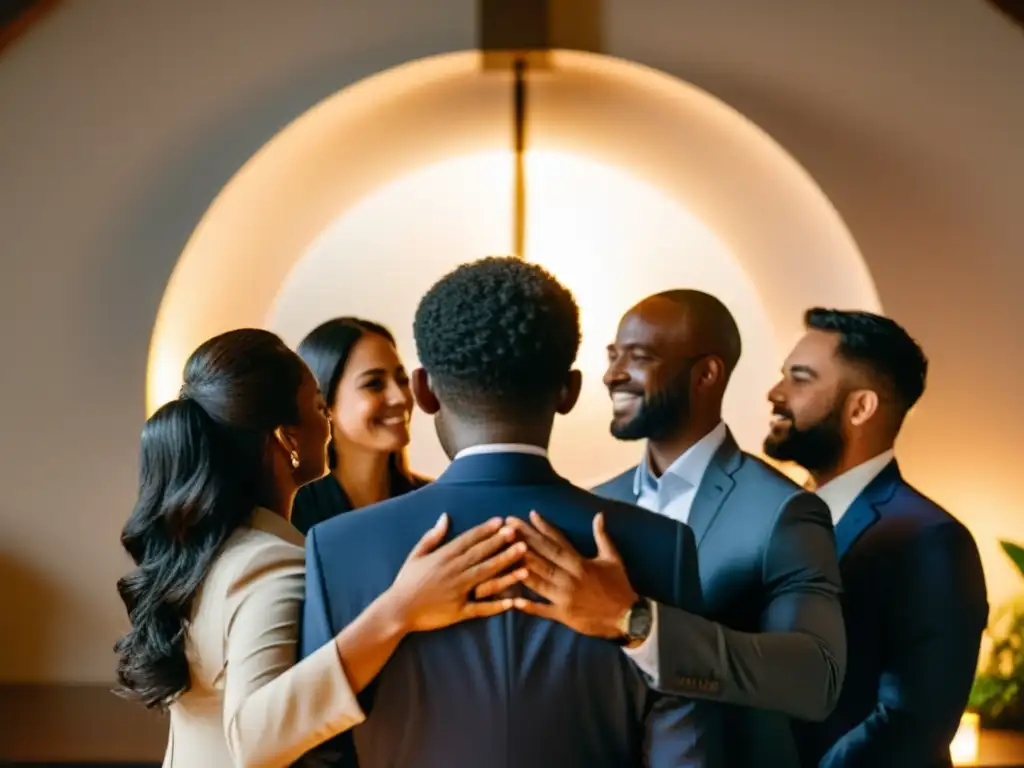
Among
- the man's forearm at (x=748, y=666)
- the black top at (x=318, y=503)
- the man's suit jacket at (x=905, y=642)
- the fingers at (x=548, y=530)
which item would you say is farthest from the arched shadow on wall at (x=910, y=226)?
the fingers at (x=548, y=530)

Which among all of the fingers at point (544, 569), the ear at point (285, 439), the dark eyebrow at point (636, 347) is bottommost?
the fingers at point (544, 569)

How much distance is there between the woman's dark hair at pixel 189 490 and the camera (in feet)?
5.06

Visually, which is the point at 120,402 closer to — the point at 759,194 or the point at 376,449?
the point at 376,449

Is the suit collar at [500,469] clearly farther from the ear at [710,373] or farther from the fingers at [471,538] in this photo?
the ear at [710,373]

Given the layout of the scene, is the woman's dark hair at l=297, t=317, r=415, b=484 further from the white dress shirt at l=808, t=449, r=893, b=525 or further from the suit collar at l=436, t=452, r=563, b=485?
the suit collar at l=436, t=452, r=563, b=485

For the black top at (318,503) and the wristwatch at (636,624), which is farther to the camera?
the black top at (318,503)

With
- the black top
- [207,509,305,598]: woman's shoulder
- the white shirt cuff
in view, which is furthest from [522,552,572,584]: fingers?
the black top

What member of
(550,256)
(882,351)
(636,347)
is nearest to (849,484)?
(882,351)

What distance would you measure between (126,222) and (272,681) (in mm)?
2328

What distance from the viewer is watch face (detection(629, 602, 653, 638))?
131 cm

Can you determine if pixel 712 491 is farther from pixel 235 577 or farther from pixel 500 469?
pixel 235 577

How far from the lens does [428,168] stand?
3.76m

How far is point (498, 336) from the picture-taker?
4.35 ft

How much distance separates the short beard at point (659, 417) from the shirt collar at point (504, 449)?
0.61m
